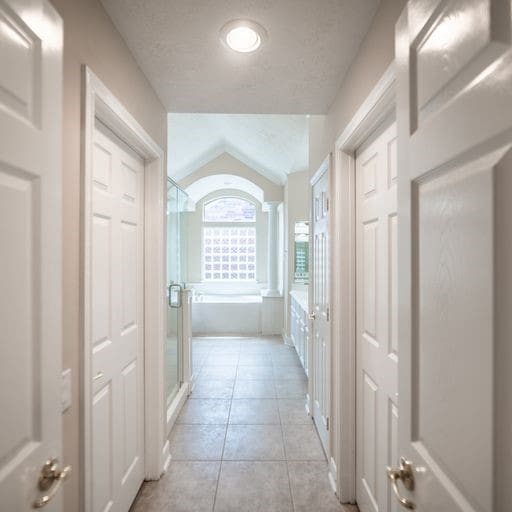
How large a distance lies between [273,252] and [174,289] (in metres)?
3.14

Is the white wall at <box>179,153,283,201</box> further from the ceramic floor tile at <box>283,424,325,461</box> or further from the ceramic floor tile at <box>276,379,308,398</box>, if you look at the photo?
the ceramic floor tile at <box>283,424,325,461</box>

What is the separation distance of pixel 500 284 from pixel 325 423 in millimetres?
2122

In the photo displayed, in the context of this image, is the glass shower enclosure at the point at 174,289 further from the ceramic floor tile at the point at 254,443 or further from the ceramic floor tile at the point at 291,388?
the ceramic floor tile at the point at 291,388

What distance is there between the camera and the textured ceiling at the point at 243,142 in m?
3.88

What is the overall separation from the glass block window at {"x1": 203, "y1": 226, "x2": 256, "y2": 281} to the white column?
1.15m

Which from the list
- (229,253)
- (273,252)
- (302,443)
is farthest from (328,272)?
(229,253)

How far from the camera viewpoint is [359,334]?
5.81ft

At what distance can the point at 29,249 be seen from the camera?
2.40ft


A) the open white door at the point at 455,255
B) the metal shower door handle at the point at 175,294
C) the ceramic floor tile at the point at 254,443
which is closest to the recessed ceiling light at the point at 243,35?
the open white door at the point at 455,255

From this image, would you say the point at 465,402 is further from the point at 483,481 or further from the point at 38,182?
the point at 38,182

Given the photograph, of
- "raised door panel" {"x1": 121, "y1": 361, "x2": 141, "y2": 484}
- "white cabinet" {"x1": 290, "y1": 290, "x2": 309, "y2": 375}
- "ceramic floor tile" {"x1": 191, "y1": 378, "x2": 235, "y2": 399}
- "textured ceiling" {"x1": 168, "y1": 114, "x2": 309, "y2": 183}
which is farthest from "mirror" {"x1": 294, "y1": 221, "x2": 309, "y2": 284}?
"raised door panel" {"x1": 121, "y1": 361, "x2": 141, "y2": 484}

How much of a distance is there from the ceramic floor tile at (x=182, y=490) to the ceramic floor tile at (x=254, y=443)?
19 centimetres

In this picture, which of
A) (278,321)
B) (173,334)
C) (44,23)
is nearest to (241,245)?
(278,321)

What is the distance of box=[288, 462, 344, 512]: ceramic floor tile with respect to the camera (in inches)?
71.9
